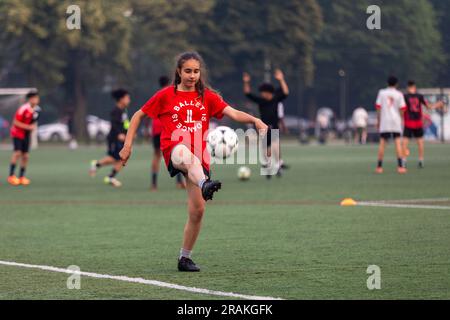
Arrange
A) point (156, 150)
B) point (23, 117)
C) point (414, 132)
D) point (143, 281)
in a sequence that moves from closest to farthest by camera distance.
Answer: point (143, 281) < point (156, 150) < point (23, 117) < point (414, 132)

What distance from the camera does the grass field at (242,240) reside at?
8.80 m

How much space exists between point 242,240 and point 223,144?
201 cm

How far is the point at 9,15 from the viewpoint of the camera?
62.5 meters

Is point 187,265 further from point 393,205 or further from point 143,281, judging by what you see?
point 393,205

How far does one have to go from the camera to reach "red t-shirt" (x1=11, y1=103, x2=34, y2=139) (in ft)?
82.8

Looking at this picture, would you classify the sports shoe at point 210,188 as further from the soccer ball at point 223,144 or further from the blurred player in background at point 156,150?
the blurred player in background at point 156,150

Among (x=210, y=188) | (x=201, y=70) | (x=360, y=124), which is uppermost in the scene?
(x=360, y=124)

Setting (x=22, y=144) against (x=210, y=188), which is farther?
(x=22, y=144)

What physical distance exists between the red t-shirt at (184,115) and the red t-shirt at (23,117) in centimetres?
1585

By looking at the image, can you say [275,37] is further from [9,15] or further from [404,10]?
[9,15]

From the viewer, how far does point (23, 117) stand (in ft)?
83.1

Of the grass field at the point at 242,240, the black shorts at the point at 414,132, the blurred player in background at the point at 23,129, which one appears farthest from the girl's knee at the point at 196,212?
the black shorts at the point at 414,132

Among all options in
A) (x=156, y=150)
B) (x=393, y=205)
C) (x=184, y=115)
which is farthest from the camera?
(x=156, y=150)

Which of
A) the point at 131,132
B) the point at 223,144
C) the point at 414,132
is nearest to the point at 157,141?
the point at 414,132
